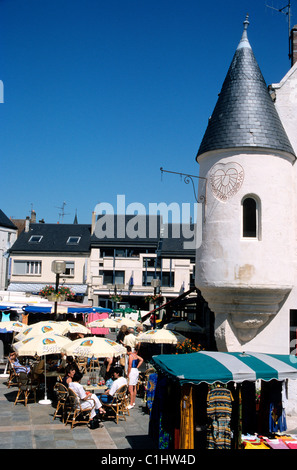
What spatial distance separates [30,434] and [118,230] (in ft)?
148

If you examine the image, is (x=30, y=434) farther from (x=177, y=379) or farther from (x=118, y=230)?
(x=118, y=230)

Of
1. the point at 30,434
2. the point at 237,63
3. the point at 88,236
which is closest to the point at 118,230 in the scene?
the point at 88,236

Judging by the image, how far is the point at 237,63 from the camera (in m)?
14.9

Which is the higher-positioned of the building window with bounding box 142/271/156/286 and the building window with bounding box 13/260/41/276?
the building window with bounding box 13/260/41/276

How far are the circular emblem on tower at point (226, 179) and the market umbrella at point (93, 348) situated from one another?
17.2ft

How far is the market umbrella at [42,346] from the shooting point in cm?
1328

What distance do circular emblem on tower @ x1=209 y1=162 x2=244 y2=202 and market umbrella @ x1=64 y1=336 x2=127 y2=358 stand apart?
525cm

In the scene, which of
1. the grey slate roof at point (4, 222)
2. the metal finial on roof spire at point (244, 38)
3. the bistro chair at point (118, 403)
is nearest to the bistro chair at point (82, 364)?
the bistro chair at point (118, 403)

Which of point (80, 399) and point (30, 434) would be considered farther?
point (80, 399)

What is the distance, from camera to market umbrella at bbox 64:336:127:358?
12959 millimetres

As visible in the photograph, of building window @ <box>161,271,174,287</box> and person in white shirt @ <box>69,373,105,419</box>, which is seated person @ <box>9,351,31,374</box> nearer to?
person in white shirt @ <box>69,373,105,419</box>

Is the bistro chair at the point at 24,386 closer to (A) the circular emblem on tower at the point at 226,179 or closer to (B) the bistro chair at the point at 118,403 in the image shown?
(B) the bistro chair at the point at 118,403

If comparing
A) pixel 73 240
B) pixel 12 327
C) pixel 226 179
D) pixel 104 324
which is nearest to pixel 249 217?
pixel 226 179

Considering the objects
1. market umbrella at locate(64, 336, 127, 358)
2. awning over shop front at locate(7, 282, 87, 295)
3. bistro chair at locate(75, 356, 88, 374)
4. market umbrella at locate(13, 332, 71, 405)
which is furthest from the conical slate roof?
awning over shop front at locate(7, 282, 87, 295)
